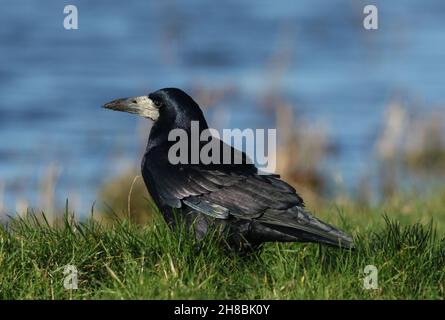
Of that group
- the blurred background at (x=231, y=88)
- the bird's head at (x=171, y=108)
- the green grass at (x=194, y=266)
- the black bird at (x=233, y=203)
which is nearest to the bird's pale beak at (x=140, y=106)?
the bird's head at (x=171, y=108)

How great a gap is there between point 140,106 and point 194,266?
1.71 meters

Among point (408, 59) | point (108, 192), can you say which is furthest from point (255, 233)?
point (408, 59)

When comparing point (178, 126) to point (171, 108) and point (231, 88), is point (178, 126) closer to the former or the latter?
point (171, 108)

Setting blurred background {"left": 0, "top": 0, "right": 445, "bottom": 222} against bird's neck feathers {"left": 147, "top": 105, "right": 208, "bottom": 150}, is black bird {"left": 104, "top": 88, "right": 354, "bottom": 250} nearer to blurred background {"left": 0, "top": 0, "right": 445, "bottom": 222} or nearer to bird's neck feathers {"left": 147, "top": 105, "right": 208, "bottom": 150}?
bird's neck feathers {"left": 147, "top": 105, "right": 208, "bottom": 150}

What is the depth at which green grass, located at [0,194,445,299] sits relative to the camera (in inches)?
249

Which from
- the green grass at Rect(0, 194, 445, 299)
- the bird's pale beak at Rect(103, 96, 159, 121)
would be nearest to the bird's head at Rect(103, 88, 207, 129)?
the bird's pale beak at Rect(103, 96, 159, 121)

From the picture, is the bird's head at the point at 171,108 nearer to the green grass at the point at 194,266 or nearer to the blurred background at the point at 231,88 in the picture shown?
the green grass at the point at 194,266

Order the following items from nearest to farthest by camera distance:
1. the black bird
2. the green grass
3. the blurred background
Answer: the green grass
the black bird
the blurred background

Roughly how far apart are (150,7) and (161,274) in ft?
80.8

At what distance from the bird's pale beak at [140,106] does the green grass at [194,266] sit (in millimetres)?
913

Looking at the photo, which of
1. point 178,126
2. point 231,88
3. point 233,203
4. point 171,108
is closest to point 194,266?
point 233,203

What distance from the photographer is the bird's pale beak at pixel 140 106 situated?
310 inches

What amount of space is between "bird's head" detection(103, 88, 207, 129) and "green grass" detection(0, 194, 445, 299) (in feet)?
2.59
